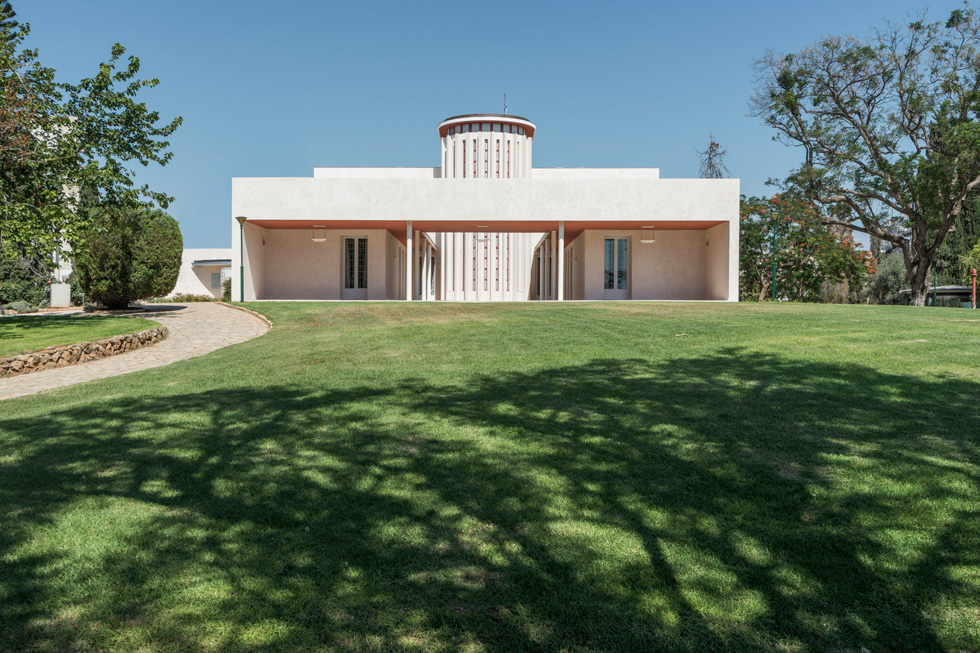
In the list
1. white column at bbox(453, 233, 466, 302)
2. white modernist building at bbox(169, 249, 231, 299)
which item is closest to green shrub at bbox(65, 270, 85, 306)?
white modernist building at bbox(169, 249, 231, 299)

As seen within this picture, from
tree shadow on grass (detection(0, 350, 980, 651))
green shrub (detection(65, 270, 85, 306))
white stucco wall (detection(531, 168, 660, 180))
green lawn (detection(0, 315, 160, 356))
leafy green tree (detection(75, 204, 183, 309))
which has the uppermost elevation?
white stucco wall (detection(531, 168, 660, 180))

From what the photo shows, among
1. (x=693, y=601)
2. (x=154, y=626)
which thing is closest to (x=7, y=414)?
(x=154, y=626)

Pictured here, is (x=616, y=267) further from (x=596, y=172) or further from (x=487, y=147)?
(x=487, y=147)

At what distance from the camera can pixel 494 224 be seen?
78.8ft

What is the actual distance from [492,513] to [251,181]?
22049 mm

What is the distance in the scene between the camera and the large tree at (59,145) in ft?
40.4

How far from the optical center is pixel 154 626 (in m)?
2.07

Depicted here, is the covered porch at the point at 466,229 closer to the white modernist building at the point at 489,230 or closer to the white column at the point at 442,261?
the white modernist building at the point at 489,230

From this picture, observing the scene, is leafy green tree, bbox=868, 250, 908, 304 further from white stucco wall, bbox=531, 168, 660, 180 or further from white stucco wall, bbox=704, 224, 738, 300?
white stucco wall, bbox=704, 224, 738, 300

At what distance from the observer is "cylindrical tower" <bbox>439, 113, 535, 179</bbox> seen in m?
34.6

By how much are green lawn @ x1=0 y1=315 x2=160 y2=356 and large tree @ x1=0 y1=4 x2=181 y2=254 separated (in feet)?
5.61

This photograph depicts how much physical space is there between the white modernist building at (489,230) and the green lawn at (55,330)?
757 centimetres

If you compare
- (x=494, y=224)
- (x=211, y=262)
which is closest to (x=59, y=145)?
(x=494, y=224)

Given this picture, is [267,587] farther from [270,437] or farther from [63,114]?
[63,114]
